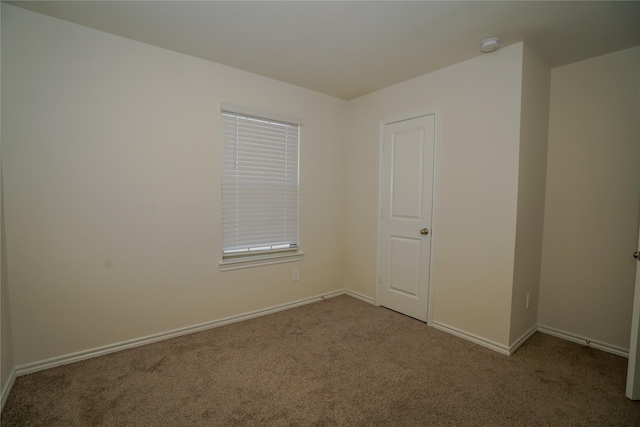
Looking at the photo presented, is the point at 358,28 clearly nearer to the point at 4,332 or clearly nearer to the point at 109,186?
the point at 109,186

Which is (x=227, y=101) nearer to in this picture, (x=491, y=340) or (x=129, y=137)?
(x=129, y=137)

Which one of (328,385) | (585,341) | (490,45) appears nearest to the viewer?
(328,385)

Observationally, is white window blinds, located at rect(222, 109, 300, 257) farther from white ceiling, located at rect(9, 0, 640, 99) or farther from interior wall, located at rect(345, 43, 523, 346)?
interior wall, located at rect(345, 43, 523, 346)

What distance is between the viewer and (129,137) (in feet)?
7.72

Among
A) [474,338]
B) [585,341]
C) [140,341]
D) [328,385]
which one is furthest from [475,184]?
[140,341]

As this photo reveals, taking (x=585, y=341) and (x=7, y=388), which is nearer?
(x=7, y=388)

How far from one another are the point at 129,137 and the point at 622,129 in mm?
3972

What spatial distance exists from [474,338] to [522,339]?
0.42 meters

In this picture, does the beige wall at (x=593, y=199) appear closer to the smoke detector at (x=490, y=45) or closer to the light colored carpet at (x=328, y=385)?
the light colored carpet at (x=328, y=385)

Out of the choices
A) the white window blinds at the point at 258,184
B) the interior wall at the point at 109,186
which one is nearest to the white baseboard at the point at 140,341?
Result: the interior wall at the point at 109,186

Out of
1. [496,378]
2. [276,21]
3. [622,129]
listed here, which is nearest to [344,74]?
[276,21]

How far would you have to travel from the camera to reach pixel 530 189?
251 centimetres

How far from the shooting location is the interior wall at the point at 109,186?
2.02 metres

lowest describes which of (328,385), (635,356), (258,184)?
(328,385)
